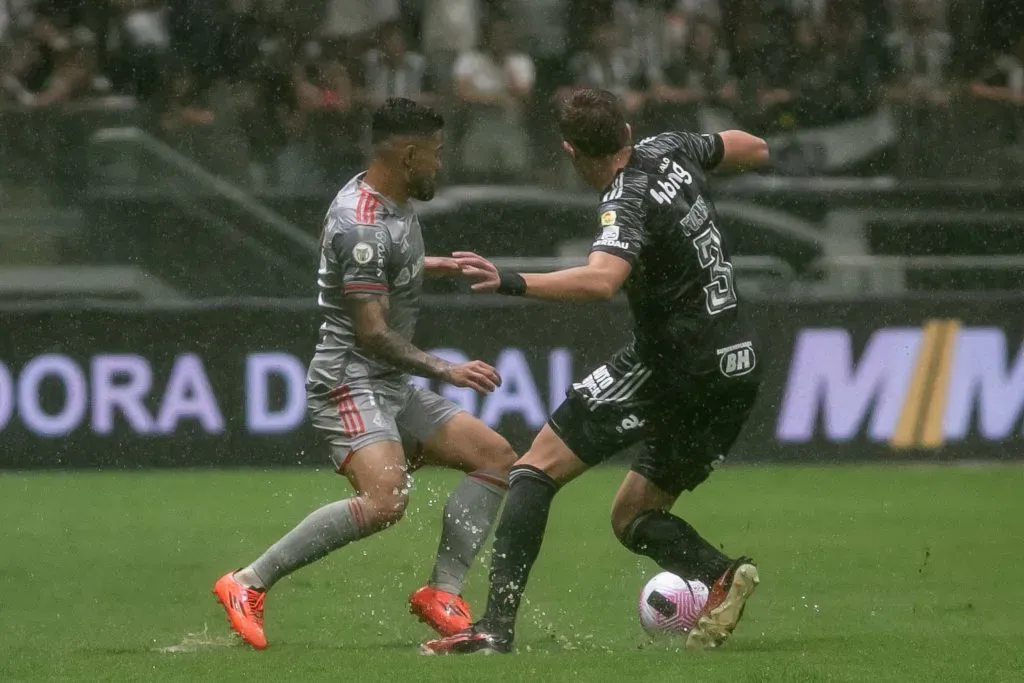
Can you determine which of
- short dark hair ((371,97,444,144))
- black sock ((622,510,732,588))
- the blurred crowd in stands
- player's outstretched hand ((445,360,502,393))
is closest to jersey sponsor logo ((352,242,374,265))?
short dark hair ((371,97,444,144))

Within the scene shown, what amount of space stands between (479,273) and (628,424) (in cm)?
97

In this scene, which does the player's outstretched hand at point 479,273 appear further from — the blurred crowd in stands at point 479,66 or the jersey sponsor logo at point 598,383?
the blurred crowd in stands at point 479,66

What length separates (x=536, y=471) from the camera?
20.4ft

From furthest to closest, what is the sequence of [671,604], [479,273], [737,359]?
1. [671,604]
2. [737,359]
3. [479,273]

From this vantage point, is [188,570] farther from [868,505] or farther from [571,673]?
[868,505]

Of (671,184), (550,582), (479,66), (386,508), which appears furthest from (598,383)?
(479,66)

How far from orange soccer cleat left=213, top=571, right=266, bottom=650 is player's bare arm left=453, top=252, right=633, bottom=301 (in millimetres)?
1502

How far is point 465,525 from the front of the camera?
6.59 m

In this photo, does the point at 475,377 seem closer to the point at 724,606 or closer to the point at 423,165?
the point at 423,165

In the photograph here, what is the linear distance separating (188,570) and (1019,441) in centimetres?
620

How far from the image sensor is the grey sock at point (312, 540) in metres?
6.36

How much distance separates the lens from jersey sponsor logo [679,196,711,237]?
615 centimetres

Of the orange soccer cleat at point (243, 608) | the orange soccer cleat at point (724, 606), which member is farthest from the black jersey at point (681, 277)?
the orange soccer cleat at point (243, 608)

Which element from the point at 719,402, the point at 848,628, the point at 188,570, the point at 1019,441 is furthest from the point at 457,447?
the point at 1019,441
